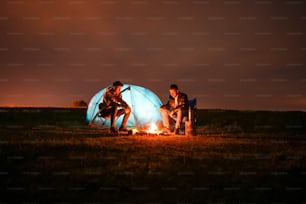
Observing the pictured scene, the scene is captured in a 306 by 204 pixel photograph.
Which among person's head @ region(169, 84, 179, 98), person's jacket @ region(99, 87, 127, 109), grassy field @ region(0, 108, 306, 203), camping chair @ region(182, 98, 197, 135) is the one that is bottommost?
grassy field @ region(0, 108, 306, 203)

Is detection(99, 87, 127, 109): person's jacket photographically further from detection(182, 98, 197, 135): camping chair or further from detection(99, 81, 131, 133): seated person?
detection(182, 98, 197, 135): camping chair

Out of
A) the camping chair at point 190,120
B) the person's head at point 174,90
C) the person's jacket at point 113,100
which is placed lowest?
the camping chair at point 190,120

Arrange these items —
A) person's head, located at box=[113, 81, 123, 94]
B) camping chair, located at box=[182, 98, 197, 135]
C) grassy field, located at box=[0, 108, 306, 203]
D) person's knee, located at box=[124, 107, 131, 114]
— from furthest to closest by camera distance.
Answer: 1. person's knee, located at box=[124, 107, 131, 114]
2. person's head, located at box=[113, 81, 123, 94]
3. camping chair, located at box=[182, 98, 197, 135]
4. grassy field, located at box=[0, 108, 306, 203]

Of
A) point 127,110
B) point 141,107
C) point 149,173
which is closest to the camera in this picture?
point 149,173

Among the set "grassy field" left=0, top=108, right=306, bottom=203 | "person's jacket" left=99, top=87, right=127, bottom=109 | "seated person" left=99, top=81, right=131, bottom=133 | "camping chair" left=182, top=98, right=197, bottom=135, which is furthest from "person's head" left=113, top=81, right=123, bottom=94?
"grassy field" left=0, top=108, right=306, bottom=203

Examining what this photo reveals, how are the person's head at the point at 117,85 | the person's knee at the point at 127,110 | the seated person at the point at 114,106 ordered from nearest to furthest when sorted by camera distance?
the person's head at the point at 117,85, the seated person at the point at 114,106, the person's knee at the point at 127,110

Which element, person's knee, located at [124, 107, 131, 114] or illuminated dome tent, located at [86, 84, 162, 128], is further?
illuminated dome tent, located at [86, 84, 162, 128]

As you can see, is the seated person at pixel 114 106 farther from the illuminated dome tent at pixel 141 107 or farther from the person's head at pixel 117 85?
the illuminated dome tent at pixel 141 107

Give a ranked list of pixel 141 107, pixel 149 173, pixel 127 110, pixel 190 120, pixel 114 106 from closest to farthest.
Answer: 1. pixel 149 173
2. pixel 190 120
3. pixel 114 106
4. pixel 127 110
5. pixel 141 107

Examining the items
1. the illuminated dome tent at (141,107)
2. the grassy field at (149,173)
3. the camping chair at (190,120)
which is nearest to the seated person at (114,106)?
the camping chair at (190,120)

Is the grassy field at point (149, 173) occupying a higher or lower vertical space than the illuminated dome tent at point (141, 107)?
lower

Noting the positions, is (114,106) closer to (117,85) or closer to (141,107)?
(117,85)

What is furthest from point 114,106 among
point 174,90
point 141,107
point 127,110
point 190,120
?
point 141,107

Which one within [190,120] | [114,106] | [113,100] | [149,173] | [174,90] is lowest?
[149,173]
